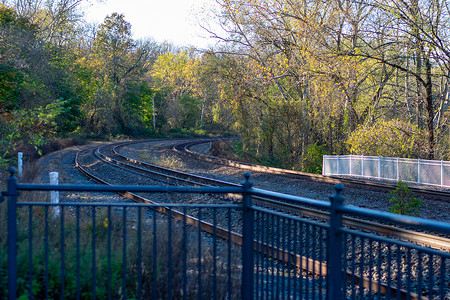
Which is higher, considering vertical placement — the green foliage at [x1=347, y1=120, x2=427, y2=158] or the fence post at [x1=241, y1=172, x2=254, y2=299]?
the green foliage at [x1=347, y1=120, x2=427, y2=158]

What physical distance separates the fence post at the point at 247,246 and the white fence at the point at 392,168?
12617 millimetres

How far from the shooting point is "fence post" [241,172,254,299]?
3.70 meters

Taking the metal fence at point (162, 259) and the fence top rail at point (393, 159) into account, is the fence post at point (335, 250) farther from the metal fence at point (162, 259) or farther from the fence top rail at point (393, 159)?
the fence top rail at point (393, 159)

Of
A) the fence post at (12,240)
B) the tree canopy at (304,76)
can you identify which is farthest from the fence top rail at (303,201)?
the tree canopy at (304,76)

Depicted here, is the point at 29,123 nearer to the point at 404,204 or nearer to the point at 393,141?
the point at 404,204

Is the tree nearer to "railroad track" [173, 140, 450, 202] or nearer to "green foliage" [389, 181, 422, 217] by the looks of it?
"railroad track" [173, 140, 450, 202]

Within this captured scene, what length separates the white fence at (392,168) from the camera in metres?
14.2

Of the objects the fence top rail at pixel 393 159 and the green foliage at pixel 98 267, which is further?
the fence top rail at pixel 393 159

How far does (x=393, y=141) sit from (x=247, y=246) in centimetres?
1664

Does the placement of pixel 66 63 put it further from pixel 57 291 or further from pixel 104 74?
pixel 57 291

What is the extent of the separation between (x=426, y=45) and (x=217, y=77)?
14.1 meters

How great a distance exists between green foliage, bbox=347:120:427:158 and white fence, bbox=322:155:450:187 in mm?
2004

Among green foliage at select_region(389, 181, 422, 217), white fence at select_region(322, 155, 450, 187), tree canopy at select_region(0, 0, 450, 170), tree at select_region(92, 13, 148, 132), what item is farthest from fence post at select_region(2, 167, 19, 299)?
tree at select_region(92, 13, 148, 132)

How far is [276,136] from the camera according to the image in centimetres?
2488
